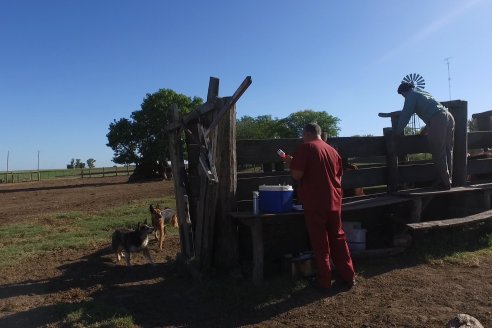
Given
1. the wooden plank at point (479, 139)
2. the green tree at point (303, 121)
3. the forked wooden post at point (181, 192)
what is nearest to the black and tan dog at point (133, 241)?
the forked wooden post at point (181, 192)

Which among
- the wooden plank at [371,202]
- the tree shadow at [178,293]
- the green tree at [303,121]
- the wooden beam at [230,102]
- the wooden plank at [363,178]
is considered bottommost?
the tree shadow at [178,293]

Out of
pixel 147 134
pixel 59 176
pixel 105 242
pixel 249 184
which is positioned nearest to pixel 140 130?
pixel 147 134

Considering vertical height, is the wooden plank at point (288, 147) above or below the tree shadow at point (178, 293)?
above

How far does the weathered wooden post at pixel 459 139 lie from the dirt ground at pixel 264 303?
1.97 meters

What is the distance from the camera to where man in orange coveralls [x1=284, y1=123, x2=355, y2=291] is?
5289mm

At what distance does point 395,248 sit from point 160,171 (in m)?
39.8

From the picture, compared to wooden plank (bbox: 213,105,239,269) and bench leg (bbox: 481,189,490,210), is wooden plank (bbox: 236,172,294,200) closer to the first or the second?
wooden plank (bbox: 213,105,239,269)

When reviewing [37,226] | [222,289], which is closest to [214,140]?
[222,289]

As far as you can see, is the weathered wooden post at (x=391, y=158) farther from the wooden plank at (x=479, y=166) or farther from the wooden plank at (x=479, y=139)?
the wooden plank at (x=479, y=139)

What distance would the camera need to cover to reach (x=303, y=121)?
8544cm

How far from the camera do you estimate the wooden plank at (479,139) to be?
877 cm

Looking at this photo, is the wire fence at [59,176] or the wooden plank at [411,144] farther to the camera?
the wire fence at [59,176]

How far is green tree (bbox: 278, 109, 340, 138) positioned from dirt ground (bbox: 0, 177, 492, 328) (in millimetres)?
74238

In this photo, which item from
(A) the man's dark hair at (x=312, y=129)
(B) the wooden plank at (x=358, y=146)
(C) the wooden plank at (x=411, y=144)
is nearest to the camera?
(A) the man's dark hair at (x=312, y=129)
